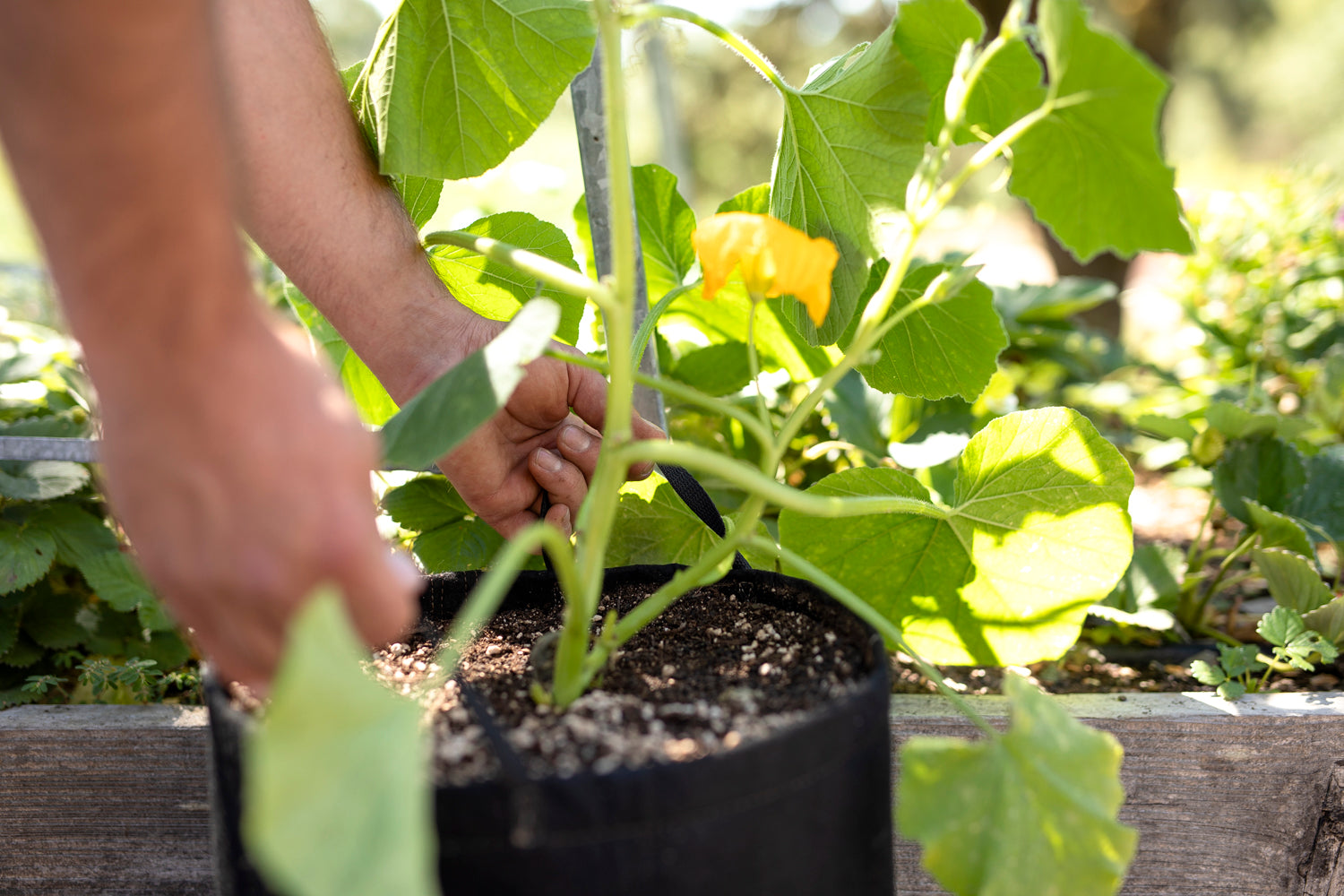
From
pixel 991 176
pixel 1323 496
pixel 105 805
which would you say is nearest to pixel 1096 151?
pixel 1323 496

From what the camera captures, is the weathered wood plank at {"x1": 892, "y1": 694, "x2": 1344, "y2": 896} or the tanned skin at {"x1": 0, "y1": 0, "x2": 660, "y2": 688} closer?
the tanned skin at {"x1": 0, "y1": 0, "x2": 660, "y2": 688}

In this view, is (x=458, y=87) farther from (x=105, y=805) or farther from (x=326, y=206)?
(x=105, y=805)

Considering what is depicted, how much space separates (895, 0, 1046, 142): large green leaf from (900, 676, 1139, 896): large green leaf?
16.0 inches

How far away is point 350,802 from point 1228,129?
58.1ft

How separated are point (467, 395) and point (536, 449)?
29 centimetres

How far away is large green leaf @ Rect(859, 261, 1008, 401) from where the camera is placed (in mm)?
791

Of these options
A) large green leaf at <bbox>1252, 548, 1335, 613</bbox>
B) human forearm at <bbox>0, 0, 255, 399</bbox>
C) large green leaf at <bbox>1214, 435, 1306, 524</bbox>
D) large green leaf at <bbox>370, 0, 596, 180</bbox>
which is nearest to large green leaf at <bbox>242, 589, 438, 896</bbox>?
human forearm at <bbox>0, 0, 255, 399</bbox>

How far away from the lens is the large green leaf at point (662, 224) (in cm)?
99

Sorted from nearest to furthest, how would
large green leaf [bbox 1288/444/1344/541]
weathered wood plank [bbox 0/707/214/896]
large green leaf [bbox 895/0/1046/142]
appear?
large green leaf [bbox 895/0/1046/142] < weathered wood plank [bbox 0/707/214/896] < large green leaf [bbox 1288/444/1344/541]

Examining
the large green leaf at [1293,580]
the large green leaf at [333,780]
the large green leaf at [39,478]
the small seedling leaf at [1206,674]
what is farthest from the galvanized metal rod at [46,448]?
the large green leaf at [1293,580]

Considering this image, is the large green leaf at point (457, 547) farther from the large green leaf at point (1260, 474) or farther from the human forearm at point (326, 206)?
the large green leaf at point (1260, 474)

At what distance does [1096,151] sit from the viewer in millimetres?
537

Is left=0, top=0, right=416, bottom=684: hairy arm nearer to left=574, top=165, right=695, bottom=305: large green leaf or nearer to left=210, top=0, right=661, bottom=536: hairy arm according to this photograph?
left=210, top=0, right=661, bottom=536: hairy arm

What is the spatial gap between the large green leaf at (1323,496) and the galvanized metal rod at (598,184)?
80cm
